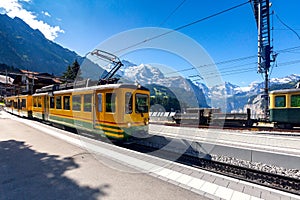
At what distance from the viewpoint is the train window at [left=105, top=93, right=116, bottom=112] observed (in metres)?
7.54

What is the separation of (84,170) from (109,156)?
1.23 meters

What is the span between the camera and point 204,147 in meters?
7.38

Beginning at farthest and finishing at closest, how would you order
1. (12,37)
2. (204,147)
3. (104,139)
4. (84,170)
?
(12,37), (104,139), (204,147), (84,170)

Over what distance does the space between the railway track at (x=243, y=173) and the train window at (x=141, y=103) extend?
1.82m

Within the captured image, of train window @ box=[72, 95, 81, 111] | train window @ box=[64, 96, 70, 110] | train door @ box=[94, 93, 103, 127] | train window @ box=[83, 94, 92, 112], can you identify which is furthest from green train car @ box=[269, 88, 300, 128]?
train window @ box=[64, 96, 70, 110]

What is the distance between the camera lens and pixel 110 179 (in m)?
4.25

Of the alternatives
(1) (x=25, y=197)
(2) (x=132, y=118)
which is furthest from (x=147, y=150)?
(1) (x=25, y=197)

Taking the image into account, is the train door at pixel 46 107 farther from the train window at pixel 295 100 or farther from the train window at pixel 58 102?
the train window at pixel 295 100

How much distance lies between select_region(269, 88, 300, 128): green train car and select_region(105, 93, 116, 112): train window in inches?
485

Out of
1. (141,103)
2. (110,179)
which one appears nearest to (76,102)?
(141,103)

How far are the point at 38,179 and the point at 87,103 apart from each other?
4.90 meters

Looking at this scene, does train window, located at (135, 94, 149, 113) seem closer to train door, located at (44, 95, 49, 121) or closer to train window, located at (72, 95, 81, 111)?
train window, located at (72, 95, 81, 111)

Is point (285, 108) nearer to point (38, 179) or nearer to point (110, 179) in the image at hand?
point (110, 179)

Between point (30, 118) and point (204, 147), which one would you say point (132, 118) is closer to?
point (204, 147)
